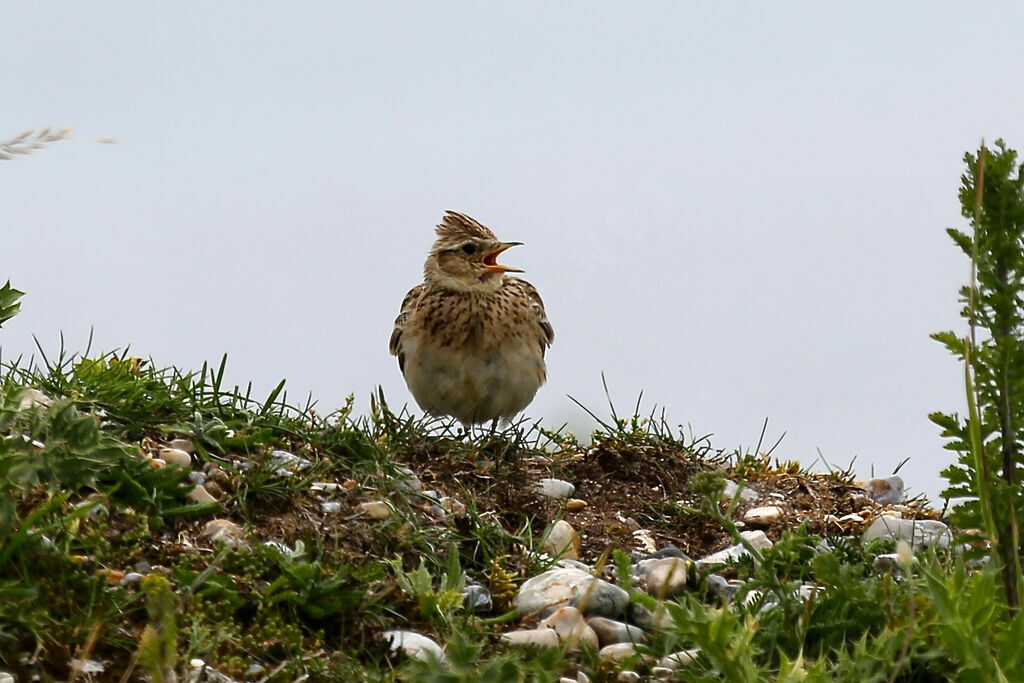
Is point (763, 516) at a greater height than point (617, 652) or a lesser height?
greater

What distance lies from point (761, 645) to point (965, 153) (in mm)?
2115

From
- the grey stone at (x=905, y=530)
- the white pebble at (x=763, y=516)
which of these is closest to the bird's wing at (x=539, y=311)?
the white pebble at (x=763, y=516)

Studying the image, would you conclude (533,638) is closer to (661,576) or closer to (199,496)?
(661,576)

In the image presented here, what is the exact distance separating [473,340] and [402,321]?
0.74 meters

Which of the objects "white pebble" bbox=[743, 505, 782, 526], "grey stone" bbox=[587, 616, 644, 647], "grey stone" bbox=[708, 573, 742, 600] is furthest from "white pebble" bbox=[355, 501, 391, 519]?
"white pebble" bbox=[743, 505, 782, 526]

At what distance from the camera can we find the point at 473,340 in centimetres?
959

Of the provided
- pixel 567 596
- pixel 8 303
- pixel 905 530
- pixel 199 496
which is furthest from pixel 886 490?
pixel 8 303

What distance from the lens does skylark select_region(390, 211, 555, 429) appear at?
9578mm

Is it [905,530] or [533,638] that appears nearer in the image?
[533,638]

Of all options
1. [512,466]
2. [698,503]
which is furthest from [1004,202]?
[512,466]

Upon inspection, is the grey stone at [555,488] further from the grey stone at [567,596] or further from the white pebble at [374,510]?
the grey stone at [567,596]

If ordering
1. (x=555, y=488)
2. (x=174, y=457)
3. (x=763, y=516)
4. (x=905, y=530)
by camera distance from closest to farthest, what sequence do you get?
(x=174, y=457)
(x=905, y=530)
(x=763, y=516)
(x=555, y=488)

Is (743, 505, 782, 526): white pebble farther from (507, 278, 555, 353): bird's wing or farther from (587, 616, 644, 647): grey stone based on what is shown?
(507, 278, 555, 353): bird's wing

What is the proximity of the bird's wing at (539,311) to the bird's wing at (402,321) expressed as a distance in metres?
0.71
